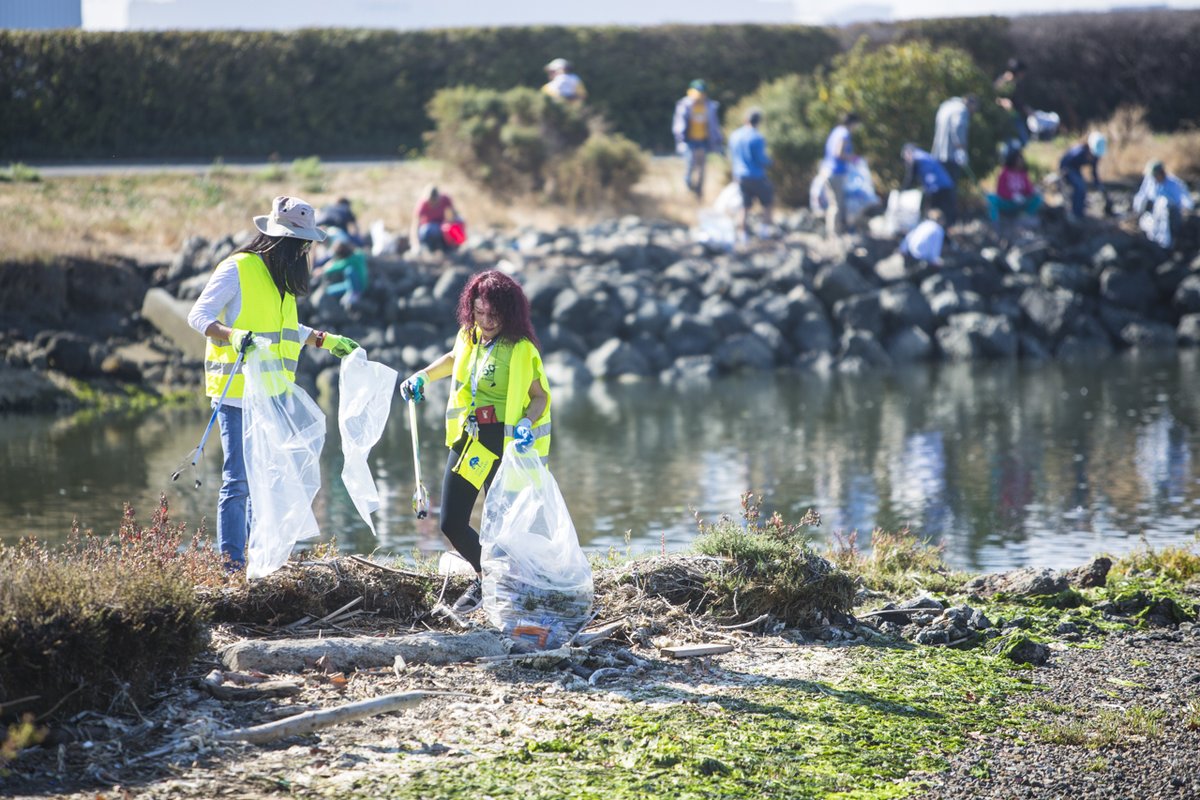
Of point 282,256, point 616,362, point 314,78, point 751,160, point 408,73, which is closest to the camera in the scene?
point 282,256

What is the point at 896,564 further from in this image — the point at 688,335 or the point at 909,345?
the point at 909,345

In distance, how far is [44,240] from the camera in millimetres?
23000

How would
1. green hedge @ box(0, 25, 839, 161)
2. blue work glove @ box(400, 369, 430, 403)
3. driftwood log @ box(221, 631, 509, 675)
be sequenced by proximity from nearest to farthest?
driftwood log @ box(221, 631, 509, 675) → blue work glove @ box(400, 369, 430, 403) → green hedge @ box(0, 25, 839, 161)

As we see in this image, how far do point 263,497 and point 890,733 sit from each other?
3143 millimetres

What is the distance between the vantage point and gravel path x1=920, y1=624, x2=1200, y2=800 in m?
5.47

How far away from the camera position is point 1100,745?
5.89 metres

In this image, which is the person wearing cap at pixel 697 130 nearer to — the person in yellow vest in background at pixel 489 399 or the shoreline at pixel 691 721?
the person in yellow vest in background at pixel 489 399

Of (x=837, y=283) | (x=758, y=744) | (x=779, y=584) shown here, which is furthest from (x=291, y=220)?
(x=837, y=283)

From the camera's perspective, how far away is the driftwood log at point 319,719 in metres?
5.39

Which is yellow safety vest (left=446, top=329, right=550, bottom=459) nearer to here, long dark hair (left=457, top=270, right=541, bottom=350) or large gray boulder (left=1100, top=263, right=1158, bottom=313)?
long dark hair (left=457, top=270, right=541, bottom=350)

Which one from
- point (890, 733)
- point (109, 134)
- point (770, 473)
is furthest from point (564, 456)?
point (109, 134)

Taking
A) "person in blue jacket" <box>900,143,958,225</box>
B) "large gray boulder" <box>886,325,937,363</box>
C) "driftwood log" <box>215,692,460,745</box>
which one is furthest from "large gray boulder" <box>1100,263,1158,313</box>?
"driftwood log" <box>215,692,460,745</box>

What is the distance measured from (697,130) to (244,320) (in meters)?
21.1

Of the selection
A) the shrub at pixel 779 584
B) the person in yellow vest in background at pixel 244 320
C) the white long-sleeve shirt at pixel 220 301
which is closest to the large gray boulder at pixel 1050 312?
the shrub at pixel 779 584
